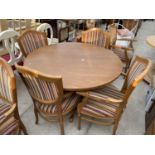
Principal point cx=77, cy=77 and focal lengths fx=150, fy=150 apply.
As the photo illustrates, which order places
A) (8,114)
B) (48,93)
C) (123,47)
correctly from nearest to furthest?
(8,114), (48,93), (123,47)

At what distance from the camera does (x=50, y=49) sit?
2148mm

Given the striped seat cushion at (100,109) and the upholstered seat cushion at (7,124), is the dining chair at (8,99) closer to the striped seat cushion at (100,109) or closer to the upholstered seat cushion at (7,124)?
the upholstered seat cushion at (7,124)

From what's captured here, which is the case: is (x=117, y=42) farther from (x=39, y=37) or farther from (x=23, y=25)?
(x=23, y=25)

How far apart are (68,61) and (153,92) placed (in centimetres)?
124

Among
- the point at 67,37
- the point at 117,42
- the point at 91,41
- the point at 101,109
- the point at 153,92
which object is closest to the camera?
the point at 101,109

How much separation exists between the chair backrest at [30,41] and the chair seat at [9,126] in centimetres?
105

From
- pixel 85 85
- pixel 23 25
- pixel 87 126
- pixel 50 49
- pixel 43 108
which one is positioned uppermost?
pixel 23 25

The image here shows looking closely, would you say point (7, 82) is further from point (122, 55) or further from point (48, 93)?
point (122, 55)

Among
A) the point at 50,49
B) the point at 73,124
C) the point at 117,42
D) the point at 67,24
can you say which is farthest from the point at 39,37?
the point at 67,24

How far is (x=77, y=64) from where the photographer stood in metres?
1.79

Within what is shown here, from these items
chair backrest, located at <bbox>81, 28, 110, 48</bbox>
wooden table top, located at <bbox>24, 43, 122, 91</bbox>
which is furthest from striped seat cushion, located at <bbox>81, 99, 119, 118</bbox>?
chair backrest, located at <bbox>81, 28, 110, 48</bbox>

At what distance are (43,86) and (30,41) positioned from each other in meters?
1.12

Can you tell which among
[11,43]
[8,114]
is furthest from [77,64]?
[11,43]

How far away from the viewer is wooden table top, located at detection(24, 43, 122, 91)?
1.47 metres
